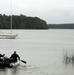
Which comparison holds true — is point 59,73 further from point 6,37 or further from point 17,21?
point 17,21

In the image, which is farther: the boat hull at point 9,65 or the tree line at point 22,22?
the tree line at point 22,22

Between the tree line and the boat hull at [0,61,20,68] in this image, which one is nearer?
the boat hull at [0,61,20,68]

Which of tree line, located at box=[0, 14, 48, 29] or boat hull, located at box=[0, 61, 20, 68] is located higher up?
boat hull, located at box=[0, 61, 20, 68]

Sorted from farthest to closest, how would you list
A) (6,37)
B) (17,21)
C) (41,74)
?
1. (17,21)
2. (6,37)
3. (41,74)

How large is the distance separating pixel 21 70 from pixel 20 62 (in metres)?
2.99

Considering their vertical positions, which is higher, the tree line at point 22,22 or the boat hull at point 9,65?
the boat hull at point 9,65

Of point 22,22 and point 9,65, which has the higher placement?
point 9,65

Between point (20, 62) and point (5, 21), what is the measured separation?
408 ft

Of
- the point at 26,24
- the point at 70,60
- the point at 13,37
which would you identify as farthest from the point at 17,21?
the point at 70,60

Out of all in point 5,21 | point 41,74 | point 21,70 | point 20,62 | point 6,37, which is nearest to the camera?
point 41,74

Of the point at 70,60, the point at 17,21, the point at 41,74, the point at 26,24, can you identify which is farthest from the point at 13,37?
the point at 26,24

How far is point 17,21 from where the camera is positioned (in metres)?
169

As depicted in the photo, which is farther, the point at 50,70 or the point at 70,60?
the point at 70,60

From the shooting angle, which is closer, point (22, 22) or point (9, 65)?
point (9, 65)
